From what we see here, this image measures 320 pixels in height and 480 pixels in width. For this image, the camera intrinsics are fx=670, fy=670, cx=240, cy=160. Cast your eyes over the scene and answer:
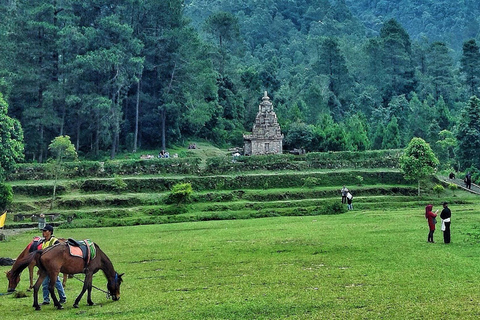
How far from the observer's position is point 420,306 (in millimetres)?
16109

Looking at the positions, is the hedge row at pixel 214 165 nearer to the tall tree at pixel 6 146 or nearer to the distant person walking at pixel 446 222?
the tall tree at pixel 6 146

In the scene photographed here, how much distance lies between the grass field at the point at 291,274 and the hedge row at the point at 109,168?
2012 cm

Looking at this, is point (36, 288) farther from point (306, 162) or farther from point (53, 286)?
point (306, 162)

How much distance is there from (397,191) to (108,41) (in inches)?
1319

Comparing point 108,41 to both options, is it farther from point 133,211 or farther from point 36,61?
point 133,211

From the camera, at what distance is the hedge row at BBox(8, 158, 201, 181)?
55156 mm

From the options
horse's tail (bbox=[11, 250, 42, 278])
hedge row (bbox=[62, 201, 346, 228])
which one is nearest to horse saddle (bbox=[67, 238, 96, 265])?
horse's tail (bbox=[11, 250, 42, 278])

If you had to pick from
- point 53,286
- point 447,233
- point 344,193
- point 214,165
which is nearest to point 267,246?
point 447,233

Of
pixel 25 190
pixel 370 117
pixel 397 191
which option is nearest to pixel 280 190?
pixel 397 191

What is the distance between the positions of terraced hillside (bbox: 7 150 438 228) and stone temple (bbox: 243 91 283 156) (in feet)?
27.3

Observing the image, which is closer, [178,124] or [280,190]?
[280,190]

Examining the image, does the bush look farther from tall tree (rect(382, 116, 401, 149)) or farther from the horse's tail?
tall tree (rect(382, 116, 401, 149))

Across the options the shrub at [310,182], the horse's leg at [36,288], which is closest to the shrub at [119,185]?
the shrub at [310,182]

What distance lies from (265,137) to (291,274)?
48.7 meters
